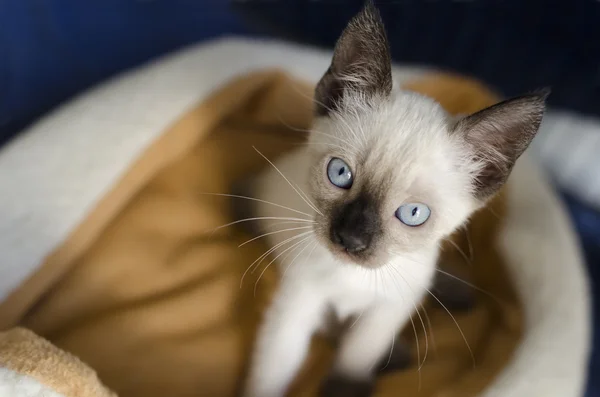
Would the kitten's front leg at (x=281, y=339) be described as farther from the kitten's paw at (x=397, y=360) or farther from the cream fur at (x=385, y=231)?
the kitten's paw at (x=397, y=360)

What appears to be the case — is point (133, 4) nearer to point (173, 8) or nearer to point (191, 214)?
point (173, 8)

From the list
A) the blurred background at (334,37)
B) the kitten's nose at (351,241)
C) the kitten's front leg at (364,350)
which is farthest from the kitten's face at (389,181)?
the blurred background at (334,37)

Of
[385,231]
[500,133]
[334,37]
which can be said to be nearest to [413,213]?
[385,231]

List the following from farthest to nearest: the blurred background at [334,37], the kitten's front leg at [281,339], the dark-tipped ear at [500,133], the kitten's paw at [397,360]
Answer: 1. the blurred background at [334,37]
2. the kitten's paw at [397,360]
3. the kitten's front leg at [281,339]
4. the dark-tipped ear at [500,133]

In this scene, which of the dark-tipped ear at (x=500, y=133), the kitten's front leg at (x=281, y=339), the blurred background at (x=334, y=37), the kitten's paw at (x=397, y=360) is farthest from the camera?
the blurred background at (x=334, y=37)

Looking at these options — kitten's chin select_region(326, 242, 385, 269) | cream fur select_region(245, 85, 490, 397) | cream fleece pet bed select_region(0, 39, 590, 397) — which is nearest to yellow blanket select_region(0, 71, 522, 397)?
cream fleece pet bed select_region(0, 39, 590, 397)

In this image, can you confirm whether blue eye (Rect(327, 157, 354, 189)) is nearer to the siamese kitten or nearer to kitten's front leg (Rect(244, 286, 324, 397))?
the siamese kitten

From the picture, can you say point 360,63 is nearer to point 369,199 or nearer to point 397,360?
point 369,199

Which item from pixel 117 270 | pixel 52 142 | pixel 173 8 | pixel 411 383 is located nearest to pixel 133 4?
pixel 173 8
